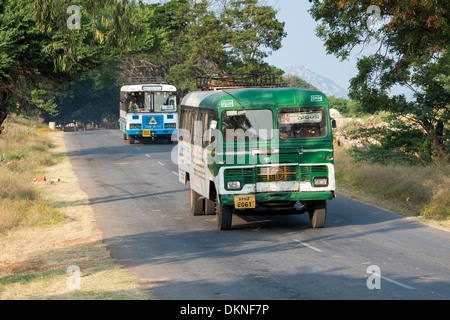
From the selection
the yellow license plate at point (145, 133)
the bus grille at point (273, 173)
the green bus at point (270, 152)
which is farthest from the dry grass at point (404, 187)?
the yellow license plate at point (145, 133)

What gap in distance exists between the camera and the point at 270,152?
→ 1453 cm

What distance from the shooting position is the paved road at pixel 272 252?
9883mm

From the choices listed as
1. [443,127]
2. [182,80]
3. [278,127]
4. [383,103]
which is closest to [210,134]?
[278,127]

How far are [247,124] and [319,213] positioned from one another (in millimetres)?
2625

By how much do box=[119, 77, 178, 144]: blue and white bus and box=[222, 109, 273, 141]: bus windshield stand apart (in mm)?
23918

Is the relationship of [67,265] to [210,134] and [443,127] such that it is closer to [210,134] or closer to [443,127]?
[210,134]

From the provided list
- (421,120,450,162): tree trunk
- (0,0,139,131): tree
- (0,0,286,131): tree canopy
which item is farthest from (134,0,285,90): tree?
(421,120,450,162): tree trunk

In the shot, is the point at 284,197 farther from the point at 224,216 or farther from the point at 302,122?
the point at 302,122

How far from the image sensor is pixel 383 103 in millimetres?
22078

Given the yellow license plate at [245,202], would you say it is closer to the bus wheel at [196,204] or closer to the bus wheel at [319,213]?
the bus wheel at [319,213]

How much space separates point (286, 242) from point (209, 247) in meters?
1.64

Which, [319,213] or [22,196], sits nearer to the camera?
[319,213]

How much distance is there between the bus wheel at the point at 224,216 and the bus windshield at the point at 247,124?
150cm

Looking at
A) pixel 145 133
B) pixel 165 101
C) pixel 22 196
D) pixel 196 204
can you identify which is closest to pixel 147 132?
pixel 145 133
